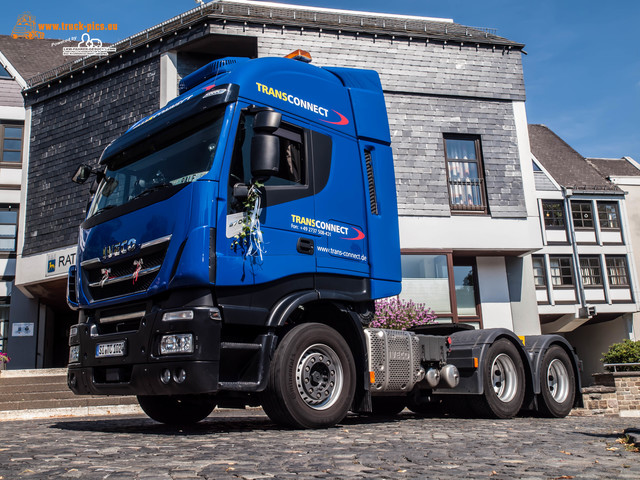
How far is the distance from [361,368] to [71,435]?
2957 millimetres

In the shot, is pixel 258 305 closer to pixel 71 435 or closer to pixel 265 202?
pixel 265 202

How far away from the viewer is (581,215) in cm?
3384

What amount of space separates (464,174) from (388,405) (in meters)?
11.4

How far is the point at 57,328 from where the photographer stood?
77.3 ft

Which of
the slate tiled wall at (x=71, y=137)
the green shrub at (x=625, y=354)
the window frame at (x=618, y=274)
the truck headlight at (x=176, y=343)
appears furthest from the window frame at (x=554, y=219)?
the truck headlight at (x=176, y=343)

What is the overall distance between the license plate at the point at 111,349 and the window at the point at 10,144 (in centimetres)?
1990

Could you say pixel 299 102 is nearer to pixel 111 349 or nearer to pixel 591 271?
pixel 111 349

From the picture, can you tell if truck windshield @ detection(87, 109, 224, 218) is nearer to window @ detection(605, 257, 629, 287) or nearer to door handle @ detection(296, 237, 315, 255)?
door handle @ detection(296, 237, 315, 255)

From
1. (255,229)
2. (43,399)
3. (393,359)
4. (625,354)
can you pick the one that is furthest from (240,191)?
(625,354)

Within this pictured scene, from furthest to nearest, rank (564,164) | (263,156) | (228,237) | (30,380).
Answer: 1. (564,164)
2. (30,380)
3. (263,156)
4. (228,237)

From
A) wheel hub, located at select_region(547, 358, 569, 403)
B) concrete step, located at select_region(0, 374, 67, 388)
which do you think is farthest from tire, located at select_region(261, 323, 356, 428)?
concrete step, located at select_region(0, 374, 67, 388)

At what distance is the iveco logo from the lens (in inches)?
236

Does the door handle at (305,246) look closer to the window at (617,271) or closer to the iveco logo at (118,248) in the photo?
the iveco logo at (118,248)

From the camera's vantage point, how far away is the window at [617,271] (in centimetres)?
3306
